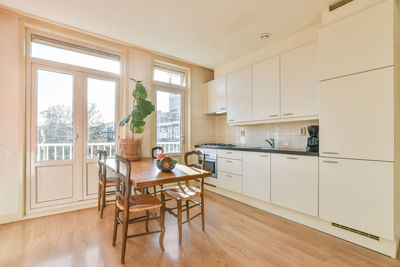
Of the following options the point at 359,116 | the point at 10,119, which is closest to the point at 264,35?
the point at 359,116

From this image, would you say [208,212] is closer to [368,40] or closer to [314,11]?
[368,40]

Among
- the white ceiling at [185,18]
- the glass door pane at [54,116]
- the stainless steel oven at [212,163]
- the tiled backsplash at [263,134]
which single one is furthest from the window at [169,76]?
the stainless steel oven at [212,163]

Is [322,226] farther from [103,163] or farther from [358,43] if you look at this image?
[103,163]

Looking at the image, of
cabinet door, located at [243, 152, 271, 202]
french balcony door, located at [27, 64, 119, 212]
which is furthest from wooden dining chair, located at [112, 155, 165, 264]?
cabinet door, located at [243, 152, 271, 202]

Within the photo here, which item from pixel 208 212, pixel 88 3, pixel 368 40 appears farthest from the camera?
pixel 208 212

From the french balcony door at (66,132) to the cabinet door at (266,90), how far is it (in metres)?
2.49

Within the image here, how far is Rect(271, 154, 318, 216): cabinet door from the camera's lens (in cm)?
220

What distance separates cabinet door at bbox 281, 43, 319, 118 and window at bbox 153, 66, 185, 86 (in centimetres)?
216

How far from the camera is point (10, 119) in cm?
236

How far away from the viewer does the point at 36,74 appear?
2592 mm

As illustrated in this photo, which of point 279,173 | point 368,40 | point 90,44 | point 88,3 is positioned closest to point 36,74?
point 90,44

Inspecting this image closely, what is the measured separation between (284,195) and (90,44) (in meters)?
3.75

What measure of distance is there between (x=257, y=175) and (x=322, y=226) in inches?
38.3

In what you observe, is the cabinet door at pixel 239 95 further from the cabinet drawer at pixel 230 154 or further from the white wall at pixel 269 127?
the cabinet drawer at pixel 230 154
